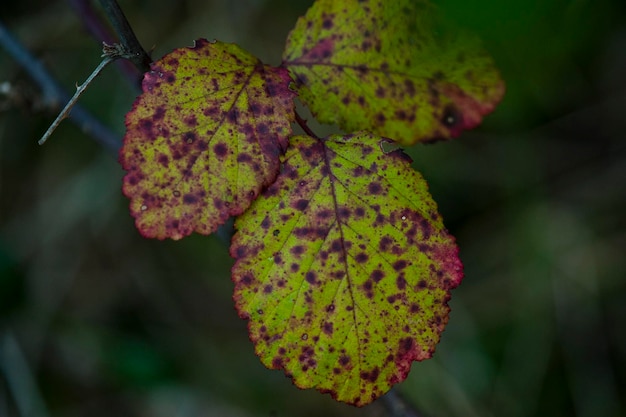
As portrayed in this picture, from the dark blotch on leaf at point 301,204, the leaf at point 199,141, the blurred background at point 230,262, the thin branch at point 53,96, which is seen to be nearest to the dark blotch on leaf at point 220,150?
the leaf at point 199,141

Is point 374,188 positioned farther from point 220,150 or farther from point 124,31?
point 124,31

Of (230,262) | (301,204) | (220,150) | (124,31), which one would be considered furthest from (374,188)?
(230,262)

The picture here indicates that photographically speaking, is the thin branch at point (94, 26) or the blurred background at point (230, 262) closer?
the thin branch at point (94, 26)

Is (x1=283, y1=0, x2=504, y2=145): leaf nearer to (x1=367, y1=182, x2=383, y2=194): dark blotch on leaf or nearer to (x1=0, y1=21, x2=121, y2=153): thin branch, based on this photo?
(x1=367, y1=182, x2=383, y2=194): dark blotch on leaf

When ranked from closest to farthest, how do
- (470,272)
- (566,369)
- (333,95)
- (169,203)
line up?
(169,203), (333,95), (566,369), (470,272)

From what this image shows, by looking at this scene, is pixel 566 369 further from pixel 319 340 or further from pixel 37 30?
pixel 37 30

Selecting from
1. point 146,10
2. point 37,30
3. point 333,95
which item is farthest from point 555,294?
point 37,30

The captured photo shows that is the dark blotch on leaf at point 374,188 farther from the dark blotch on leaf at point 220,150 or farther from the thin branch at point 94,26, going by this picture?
the thin branch at point 94,26
